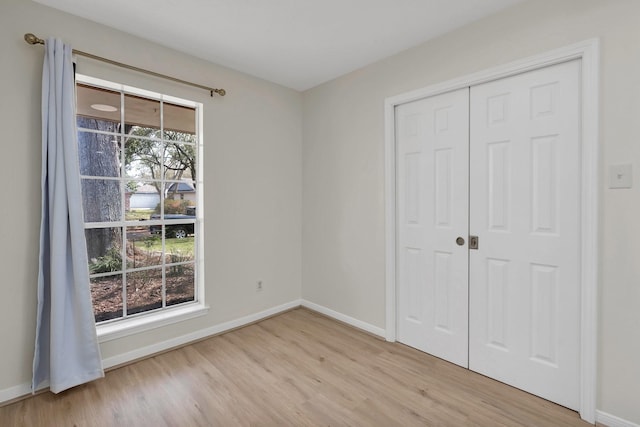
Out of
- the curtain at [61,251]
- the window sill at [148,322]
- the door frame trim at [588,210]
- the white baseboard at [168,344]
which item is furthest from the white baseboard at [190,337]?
the door frame trim at [588,210]

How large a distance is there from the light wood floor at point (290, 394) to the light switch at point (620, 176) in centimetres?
135

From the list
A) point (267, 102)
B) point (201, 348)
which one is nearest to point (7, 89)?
point (267, 102)

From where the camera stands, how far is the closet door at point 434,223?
2354 millimetres

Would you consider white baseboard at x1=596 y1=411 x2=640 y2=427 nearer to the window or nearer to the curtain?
the window

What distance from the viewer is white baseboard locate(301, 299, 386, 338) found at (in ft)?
9.53

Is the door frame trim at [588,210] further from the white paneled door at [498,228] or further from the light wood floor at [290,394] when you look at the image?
the light wood floor at [290,394]

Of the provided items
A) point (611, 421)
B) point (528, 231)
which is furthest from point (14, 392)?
point (611, 421)

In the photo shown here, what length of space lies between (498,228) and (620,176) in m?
0.69

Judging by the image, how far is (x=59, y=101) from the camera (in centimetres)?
Result: 200

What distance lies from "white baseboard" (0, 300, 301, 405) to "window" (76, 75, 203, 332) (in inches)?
9.9

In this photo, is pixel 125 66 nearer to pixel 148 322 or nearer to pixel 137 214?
pixel 137 214

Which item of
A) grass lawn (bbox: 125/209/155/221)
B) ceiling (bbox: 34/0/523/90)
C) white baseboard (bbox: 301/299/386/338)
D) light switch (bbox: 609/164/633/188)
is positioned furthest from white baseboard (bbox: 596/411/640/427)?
grass lawn (bbox: 125/209/155/221)

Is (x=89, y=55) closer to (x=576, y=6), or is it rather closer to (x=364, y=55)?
(x=364, y=55)

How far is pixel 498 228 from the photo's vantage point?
218cm
